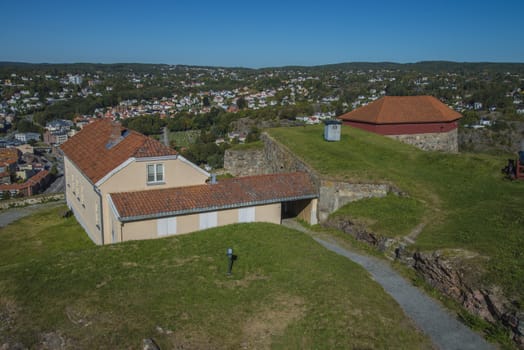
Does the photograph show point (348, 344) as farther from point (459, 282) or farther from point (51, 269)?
point (51, 269)

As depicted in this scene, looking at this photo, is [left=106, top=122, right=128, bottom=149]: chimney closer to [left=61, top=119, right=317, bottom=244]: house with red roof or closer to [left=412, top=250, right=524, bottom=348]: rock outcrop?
[left=61, top=119, right=317, bottom=244]: house with red roof

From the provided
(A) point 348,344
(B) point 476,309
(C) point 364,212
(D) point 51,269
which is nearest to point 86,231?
(D) point 51,269

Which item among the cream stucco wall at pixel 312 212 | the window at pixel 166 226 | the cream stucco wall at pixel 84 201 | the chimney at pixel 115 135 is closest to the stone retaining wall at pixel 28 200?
the cream stucco wall at pixel 84 201

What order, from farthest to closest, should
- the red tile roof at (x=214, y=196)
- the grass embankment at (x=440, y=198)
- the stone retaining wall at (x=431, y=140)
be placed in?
the stone retaining wall at (x=431, y=140) < the red tile roof at (x=214, y=196) < the grass embankment at (x=440, y=198)

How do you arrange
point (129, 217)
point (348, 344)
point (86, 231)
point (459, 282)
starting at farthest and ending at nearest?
point (86, 231)
point (129, 217)
point (459, 282)
point (348, 344)

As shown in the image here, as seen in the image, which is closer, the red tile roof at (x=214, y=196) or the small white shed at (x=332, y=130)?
the red tile roof at (x=214, y=196)

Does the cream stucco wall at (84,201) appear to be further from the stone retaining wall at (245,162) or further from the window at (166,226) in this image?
the stone retaining wall at (245,162)
